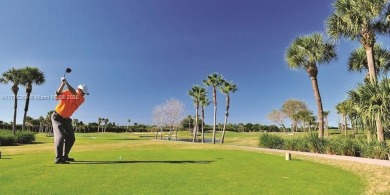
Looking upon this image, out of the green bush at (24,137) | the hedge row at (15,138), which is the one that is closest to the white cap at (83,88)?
the hedge row at (15,138)

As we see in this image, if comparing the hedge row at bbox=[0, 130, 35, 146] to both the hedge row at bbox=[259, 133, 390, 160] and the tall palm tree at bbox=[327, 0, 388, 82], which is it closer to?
the hedge row at bbox=[259, 133, 390, 160]

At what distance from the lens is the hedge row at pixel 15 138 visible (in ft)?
118

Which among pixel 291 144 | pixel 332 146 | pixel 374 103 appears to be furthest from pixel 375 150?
pixel 291 144

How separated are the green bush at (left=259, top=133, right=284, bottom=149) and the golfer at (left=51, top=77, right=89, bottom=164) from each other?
68.0ft

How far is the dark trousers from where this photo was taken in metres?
11.6

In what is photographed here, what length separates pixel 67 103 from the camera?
38.6ft

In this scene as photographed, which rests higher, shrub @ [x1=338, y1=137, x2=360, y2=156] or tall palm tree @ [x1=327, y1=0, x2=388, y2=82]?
tall palm tree @ [x1=327, y1=0, x2=388, y2=82]

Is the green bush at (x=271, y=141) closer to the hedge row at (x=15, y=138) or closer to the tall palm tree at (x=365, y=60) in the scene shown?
the tall palm tree at (x=365, y=60)

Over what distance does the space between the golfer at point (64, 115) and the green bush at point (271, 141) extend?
20735 millimetres

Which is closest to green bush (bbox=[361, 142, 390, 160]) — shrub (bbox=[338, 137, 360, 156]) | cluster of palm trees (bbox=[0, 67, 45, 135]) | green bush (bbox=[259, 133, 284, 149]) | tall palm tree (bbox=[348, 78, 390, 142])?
shrub (bbox=[338, 137, 360, 156])

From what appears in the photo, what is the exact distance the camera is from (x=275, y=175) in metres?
9.58

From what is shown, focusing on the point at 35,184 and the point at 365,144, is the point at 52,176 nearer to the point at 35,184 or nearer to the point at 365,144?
the point at 35,184

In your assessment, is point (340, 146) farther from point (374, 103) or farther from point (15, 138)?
point (15, 138)

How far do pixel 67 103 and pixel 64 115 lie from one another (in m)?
0.47
